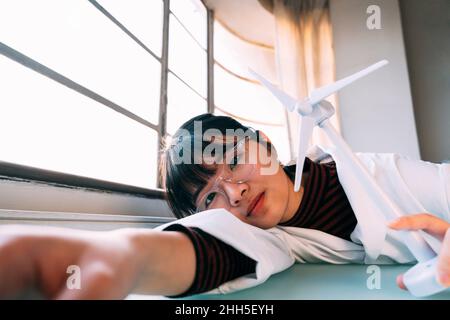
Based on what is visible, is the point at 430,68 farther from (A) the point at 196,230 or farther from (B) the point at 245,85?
(A) the point at 196,230

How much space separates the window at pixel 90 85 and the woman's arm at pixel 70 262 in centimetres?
36

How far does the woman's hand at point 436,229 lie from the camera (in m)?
0.32

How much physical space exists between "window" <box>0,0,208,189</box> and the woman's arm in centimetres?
36

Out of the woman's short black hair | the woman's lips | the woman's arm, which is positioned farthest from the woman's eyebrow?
the woman's arm

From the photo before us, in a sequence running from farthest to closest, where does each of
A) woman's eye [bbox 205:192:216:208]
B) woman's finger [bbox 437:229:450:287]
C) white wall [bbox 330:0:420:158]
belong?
white wall [bbox 330:0:420:158] < woman's eye [bbox 205:192:216:208] < woman's finger [bbox 437:229:450:287]

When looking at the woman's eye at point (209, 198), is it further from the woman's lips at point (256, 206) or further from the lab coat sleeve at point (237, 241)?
the lab coat sleeve at point (237, 241)

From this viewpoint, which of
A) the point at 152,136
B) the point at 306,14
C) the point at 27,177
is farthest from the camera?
the point at 306,14

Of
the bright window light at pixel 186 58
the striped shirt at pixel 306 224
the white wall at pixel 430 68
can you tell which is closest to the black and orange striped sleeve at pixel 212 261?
the striped shirt at pixel 306 224

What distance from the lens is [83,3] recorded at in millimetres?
908

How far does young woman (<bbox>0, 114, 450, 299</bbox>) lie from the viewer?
8.9 inches

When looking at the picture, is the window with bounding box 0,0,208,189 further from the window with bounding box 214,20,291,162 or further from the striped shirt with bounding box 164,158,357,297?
the window with bounding box 214,20,291,162
